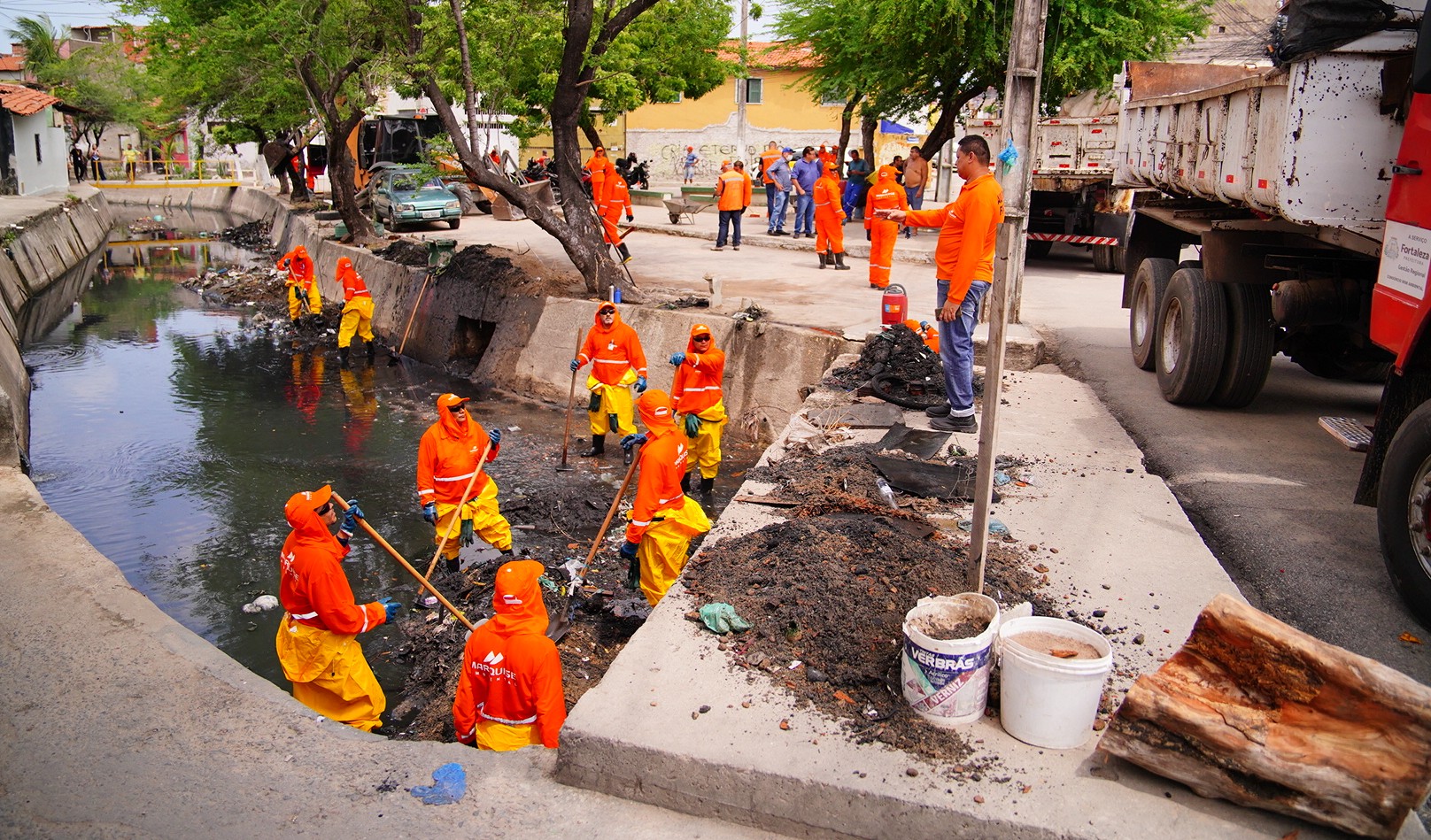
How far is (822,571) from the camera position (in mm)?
4789

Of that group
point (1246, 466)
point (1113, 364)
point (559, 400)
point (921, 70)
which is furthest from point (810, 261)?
point (1246, 466)

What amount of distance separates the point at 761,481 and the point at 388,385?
9451 mm

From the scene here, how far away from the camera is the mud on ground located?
3805 mm

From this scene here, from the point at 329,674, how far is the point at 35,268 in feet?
68.0

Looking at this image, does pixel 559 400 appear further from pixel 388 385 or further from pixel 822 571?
pixel 822 571

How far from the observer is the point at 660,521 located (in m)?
6.35

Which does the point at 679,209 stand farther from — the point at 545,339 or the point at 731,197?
the point at 545,339

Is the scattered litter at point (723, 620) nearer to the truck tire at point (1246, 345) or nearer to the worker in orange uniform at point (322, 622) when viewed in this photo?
the worker in orange uniform at point (322, 622)

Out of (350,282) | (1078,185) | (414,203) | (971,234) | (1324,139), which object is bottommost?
(350,282)

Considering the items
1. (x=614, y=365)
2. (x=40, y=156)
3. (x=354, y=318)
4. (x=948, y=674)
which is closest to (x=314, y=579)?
(x=948, y=674)

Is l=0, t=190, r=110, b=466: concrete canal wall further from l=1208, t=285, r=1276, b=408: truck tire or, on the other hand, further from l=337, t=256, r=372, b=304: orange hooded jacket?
l=1208, t=285, r=1276, b=408: truck tire

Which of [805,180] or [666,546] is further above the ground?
[805,180]

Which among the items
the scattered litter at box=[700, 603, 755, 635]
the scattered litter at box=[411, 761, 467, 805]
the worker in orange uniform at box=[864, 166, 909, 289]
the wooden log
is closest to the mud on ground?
the scattered litter at box=[700, 603, 755, 635]

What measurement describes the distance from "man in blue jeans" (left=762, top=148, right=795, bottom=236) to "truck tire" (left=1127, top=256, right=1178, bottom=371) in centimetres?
1259
